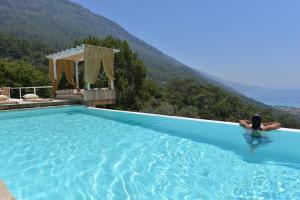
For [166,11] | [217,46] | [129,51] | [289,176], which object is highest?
[166,11]

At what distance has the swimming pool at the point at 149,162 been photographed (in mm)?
3436

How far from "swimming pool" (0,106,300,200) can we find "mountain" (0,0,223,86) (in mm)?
51851

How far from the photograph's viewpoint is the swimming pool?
3436mm

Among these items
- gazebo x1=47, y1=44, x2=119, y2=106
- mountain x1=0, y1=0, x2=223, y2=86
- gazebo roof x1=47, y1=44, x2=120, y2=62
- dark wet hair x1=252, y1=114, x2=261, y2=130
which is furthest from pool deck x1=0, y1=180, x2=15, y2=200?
mountain x1=0, y1=0, x2=223, y2=86

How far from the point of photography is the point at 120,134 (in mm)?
6797

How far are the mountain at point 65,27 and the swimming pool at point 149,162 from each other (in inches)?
2041

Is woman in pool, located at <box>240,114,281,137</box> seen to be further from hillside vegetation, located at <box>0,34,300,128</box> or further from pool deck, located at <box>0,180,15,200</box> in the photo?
hillside vegetation, located at <box>0,34,300,128</box>

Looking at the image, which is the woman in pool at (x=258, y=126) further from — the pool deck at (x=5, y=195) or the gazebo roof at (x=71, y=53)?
the gazebo roof at (x=71, y=53)

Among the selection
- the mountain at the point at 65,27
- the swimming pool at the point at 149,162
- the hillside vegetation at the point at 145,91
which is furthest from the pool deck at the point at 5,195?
the mountain at the point at 65,27

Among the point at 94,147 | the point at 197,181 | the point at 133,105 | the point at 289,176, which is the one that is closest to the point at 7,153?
the point at 94,147

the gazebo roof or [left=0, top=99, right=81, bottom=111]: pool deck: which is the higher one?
the gazebo roof

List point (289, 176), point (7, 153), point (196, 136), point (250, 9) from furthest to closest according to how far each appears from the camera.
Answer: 1. point (250, 9)
2. point (196, 136)
3. point (7, 153)
4. point (289, 176)

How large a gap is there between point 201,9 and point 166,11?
699 cm

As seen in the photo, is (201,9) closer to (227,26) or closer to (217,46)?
(227,26)
